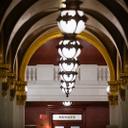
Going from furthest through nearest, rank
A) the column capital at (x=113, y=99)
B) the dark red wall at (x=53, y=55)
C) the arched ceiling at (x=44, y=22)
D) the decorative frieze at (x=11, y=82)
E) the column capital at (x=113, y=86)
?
1. the dark red wall at (x=53, y=55)
2. the column capital at (x=113, y=99)
3. the column capital at (x=113, y=86)
4. the decorative frieze at (x=11, y=82)
5. the arched ceiling at (x=44, y=22)

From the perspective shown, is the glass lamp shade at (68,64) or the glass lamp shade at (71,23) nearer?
the glass lamp shade at (71,23)

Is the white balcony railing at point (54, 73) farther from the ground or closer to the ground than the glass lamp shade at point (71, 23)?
closer to the ground

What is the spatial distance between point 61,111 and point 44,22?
10.9 metres

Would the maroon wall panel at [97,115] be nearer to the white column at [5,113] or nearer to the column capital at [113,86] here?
the column capital at [113,86]

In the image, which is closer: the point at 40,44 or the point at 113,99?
the point at 113,99

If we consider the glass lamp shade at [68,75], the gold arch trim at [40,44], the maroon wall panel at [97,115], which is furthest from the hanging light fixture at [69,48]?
the maroon wall panel at [97,115]

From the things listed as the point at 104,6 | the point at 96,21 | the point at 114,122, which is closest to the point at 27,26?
the point at 96,21

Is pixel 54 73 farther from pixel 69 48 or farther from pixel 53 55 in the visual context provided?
pixel 69 48

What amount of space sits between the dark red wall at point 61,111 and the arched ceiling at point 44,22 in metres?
8.02

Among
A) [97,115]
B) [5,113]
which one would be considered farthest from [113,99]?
[97,115]

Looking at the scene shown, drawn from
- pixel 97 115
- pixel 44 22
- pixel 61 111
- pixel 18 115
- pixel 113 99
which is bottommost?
pixel 97 115

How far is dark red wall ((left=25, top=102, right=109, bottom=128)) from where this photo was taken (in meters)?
31.5

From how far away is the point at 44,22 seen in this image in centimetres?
2198

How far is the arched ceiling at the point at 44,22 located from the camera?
698 inches
